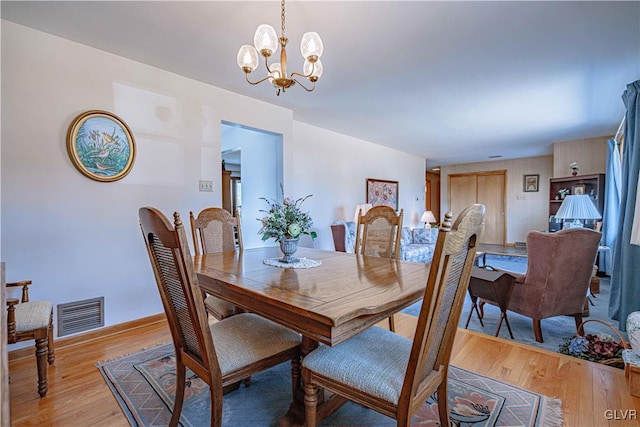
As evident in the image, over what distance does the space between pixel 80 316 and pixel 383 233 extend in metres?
2.48

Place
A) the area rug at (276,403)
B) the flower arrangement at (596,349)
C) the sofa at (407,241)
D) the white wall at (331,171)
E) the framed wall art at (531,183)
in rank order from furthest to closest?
the framed wall art at (531,183), the white wall at (331,171), the sofa at (407,241), the flower arrangement at (596,349), the area rug at (276,403)

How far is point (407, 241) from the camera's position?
5812 mm

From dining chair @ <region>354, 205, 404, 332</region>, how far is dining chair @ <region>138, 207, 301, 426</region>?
1099 mm

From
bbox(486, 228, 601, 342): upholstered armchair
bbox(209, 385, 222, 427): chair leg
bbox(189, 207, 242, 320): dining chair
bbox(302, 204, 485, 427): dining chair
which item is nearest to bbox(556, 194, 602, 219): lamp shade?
bbox(486, 228, 601, 342): upholstered armchair

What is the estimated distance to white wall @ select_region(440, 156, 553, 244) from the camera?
7.32 metres

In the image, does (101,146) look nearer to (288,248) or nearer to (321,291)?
(288,248)

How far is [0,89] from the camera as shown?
2.02 m

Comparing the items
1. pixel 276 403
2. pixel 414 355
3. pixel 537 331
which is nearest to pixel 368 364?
pixel 414 355

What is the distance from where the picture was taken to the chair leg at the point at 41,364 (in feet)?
5.44

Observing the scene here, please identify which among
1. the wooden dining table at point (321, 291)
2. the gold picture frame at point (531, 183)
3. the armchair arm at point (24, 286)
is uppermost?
the gold picture frame at point (531, 183)

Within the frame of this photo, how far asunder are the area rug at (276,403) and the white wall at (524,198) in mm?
7146

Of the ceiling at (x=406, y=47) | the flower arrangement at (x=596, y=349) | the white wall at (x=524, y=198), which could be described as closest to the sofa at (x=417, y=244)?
the ceiling at (x=406, y=47)

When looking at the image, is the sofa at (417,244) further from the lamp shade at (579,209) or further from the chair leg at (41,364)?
the chair leg at (41,364)

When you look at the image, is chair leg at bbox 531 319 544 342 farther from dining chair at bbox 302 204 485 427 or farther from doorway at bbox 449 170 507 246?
doorway at bbox 449 170 507 246
